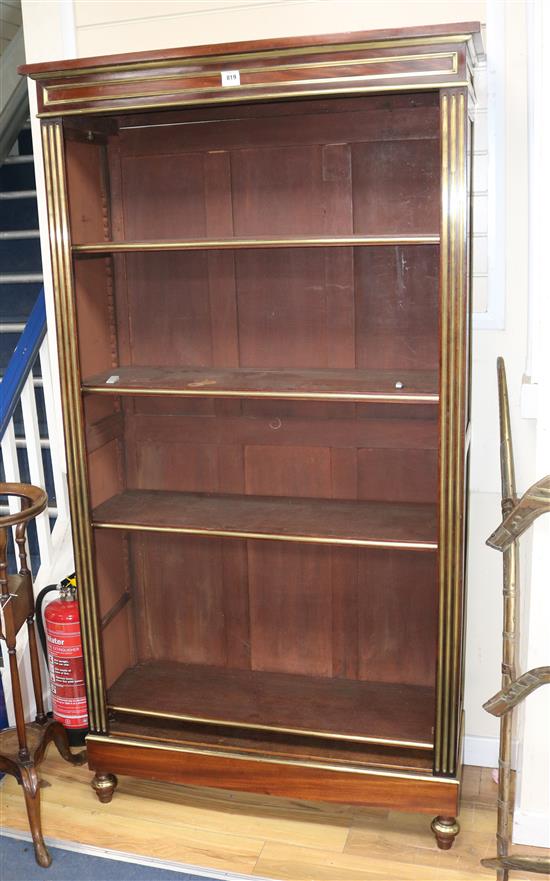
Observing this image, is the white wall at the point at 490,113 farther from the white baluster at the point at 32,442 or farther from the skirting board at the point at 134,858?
the white baluster at the point at 32,442

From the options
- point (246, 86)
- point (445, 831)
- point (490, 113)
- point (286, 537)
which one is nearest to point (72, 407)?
point (286, 537)

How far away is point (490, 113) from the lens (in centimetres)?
249

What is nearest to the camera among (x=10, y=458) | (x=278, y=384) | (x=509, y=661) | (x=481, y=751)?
(x=509, y=661)

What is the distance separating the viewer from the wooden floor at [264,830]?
2.45 metres

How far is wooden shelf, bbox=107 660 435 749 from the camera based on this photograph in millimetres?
2590

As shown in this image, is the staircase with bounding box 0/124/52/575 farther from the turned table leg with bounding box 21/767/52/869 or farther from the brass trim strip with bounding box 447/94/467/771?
the brass trim strip with bounding box 447/94/467/771

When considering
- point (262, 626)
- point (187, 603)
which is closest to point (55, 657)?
point (187, 603)

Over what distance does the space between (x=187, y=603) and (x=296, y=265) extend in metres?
1.16

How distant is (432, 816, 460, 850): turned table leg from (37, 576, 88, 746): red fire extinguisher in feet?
3.77

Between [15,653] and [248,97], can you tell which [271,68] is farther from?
[15,653]

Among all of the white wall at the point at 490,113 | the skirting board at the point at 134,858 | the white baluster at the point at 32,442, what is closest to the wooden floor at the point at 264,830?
the skirting board at the point at 134,858

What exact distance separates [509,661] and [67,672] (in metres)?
1.44

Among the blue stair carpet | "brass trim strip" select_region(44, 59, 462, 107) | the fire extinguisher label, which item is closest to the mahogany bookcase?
"brass trim strip" select_region(44, 59, 462, 107)

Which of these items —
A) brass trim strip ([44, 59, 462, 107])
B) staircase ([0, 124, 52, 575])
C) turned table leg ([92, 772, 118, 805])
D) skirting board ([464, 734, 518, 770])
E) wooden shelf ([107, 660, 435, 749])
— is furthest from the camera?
staircase ([0, 124, 52, 575])
